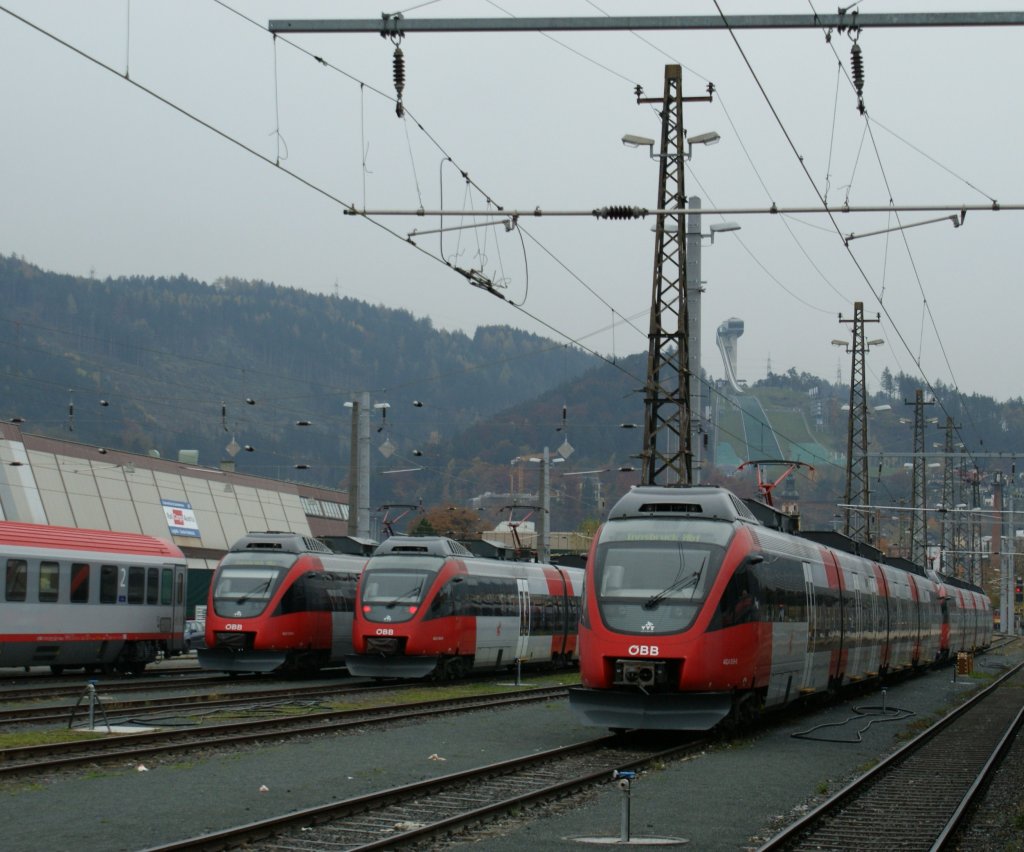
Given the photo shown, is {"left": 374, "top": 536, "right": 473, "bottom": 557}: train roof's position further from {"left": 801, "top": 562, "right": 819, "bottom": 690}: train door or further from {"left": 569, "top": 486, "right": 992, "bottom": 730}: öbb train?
{"left": 569, "top": 486, "right": 992, "bottom": 730}: öbb train

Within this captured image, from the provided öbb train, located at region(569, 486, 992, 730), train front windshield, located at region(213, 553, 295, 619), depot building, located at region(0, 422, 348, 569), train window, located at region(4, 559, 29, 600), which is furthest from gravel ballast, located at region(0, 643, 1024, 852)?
depot building, located at region(0, 422, 348, 569)

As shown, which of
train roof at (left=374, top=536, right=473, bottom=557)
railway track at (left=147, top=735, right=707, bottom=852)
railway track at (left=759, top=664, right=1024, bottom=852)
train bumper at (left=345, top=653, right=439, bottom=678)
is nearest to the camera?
railway track at (left=147, top=735, right=707, bottom=852)

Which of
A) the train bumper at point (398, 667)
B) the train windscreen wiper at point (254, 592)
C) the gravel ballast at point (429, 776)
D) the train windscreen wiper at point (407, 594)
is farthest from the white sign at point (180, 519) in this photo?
the gravel ballast at point (429, 776)

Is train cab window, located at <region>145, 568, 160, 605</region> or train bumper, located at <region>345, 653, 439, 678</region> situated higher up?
train cab window, located at <region>145, 568, 160, 605</region>

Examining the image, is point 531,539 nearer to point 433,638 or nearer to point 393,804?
point 433,638

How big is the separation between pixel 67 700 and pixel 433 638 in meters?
8.12

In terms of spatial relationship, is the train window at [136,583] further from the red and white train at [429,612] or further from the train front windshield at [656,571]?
the train front windshield at [656,571]

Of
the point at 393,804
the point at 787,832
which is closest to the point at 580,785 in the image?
the point at 393,804

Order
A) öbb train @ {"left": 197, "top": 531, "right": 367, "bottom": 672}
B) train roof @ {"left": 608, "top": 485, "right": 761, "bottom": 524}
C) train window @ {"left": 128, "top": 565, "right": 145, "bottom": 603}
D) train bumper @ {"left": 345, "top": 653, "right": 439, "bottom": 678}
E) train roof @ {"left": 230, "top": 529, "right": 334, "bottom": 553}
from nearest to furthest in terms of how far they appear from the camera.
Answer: train roof @ {"left": 608, "top": 485, "right": 761, "bottom": 524} < train bumper @ {"left": 345, "top": 653, "right": 439, "bottom": 678} < öbb train @ {"left": 197, "top": 531, "right": 367, "bottom": 672} < train roof @ {"left": 230, "top": 529, "right": 334, "bottom": 553} < train window @ {"left": 128, "top": 565, "right": 145, "bottom": 603}

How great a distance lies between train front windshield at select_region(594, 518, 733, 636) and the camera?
757 inches

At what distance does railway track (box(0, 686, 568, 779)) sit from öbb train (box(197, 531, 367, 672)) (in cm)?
735

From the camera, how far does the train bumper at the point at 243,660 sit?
3284 centimetres

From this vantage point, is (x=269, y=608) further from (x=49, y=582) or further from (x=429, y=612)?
(x=49, y=582)

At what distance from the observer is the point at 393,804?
14266 mm
